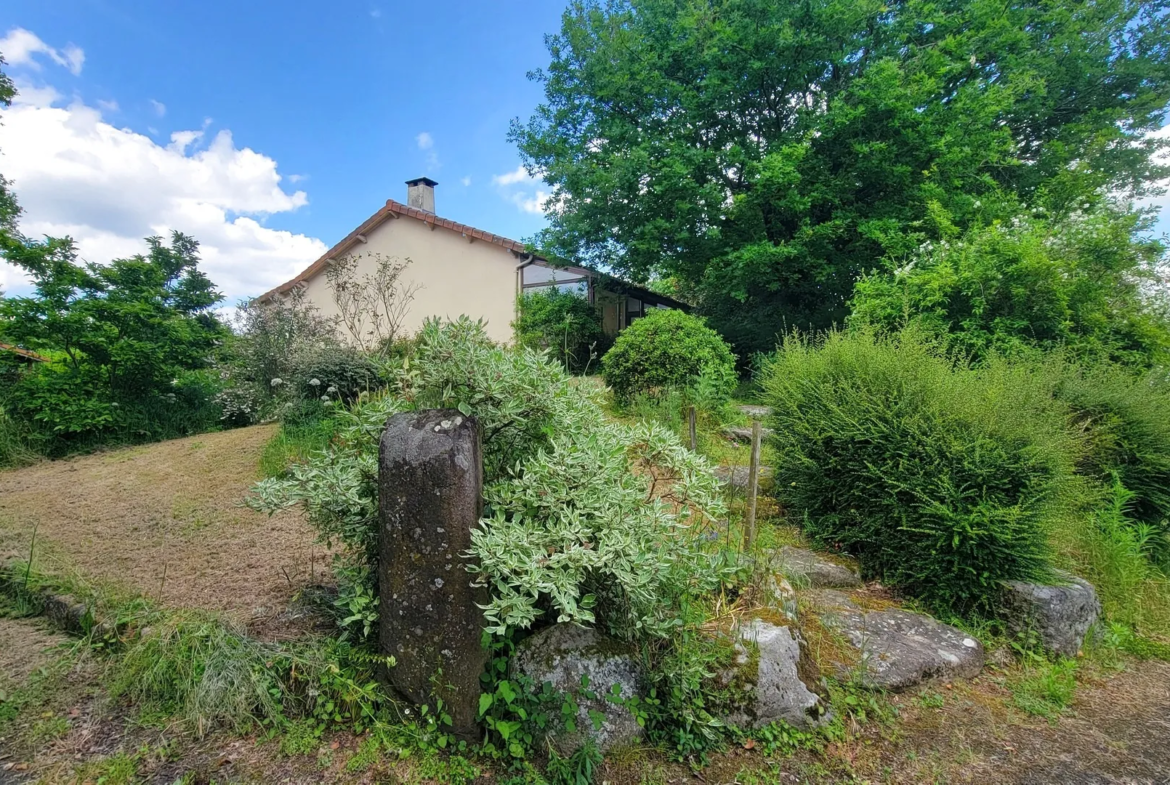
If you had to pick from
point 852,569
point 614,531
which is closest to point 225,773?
point 614,531

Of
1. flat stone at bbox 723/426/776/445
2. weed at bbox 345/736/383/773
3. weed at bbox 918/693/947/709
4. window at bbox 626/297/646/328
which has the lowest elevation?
weed at bbox 918/693/947/709

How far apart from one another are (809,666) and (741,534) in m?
1.21

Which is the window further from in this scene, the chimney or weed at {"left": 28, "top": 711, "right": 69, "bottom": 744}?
weed at {"left": 28, "top": 711, "right": 69, "bottom": 744}

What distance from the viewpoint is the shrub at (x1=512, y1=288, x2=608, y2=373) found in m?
11.8

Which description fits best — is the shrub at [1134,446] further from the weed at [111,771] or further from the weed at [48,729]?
the weed at [48,729]

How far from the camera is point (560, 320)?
39.9 ft

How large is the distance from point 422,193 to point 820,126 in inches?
407

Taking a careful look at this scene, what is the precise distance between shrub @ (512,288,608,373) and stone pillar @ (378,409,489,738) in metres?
9.50

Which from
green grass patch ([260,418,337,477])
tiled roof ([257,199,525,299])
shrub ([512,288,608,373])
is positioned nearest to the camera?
green grass patch ([260,418,337,477])

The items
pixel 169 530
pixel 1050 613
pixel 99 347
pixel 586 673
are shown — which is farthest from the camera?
pixel 99 347

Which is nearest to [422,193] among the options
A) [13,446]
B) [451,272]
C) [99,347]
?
[451,272]

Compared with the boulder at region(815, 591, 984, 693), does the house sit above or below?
above

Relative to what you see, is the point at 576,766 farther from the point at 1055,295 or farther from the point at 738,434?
the point at 1055,295

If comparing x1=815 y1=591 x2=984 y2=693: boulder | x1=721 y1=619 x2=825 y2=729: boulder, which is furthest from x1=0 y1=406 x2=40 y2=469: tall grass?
x1=815 y1=591 x2=984 y2=693: boulder
